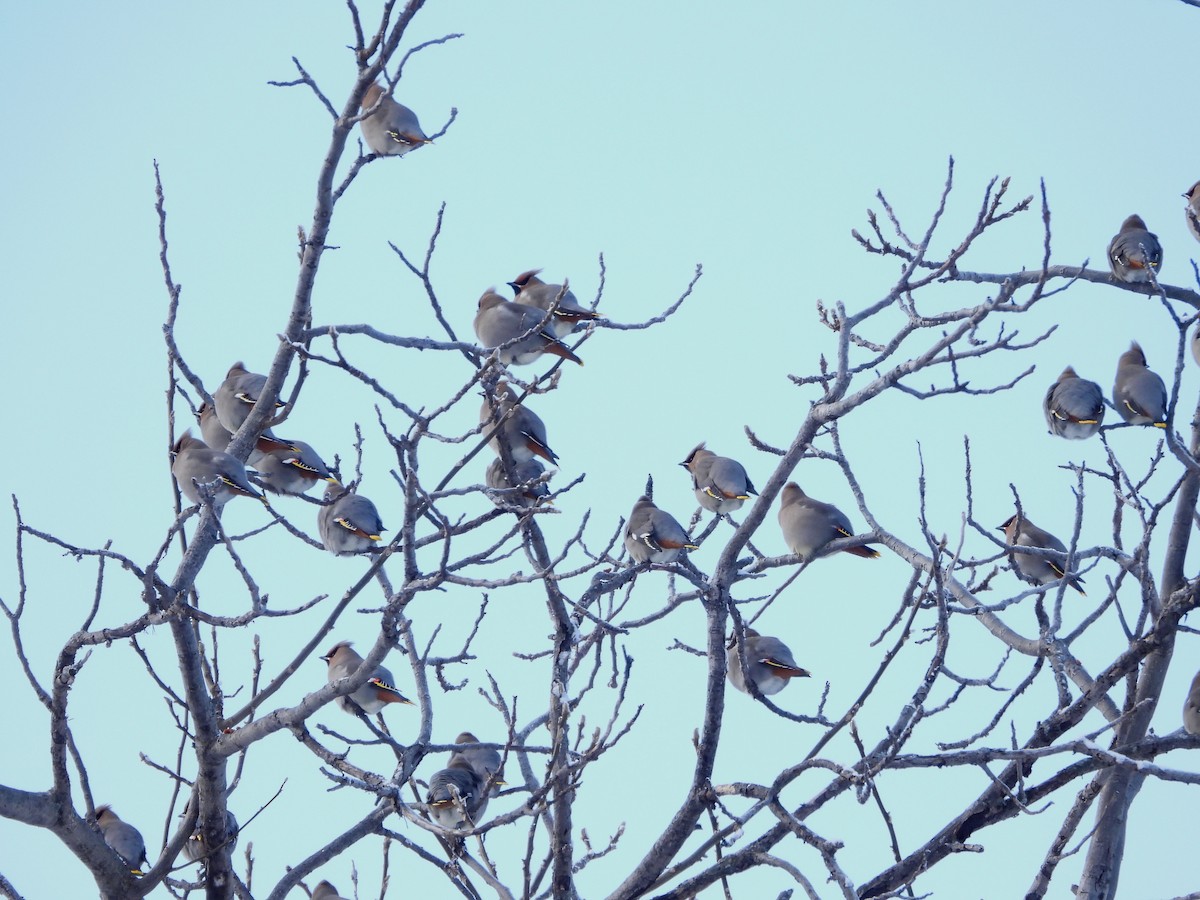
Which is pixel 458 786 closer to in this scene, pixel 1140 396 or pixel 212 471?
pixel 212 471

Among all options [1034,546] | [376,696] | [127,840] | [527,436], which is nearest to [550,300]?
[527,436]

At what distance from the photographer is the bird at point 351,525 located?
7.53m

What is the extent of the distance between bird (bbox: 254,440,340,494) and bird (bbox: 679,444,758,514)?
83.1 inches

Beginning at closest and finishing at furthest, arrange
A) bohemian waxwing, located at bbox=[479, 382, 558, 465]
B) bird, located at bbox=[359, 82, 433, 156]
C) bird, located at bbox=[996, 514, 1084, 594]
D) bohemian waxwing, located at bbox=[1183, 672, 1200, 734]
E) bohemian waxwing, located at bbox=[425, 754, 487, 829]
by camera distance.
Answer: bohemian waxwing, located at bbox=[425, 754, 487, 829] < bohemian waxwing, located at bbox=[479, 382, 558, 465] < bohemian waxwing, located at bbox=[1183, 672, 1200, 734] < bird, located at bbox=[996, 514, 1084, 594] < bird, located at bbox=[359, 82, 433, 156]

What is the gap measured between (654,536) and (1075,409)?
2.86 m

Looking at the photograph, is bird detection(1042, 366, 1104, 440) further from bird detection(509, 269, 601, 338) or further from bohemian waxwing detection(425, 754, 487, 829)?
bohemian waxwing detection(425, 754, 487, 829)

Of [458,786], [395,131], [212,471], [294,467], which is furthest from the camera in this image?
[395,131]

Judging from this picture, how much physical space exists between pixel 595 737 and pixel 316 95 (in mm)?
2372

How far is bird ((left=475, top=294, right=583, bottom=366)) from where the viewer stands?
670cm

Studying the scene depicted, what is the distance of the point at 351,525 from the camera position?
7.54 meters

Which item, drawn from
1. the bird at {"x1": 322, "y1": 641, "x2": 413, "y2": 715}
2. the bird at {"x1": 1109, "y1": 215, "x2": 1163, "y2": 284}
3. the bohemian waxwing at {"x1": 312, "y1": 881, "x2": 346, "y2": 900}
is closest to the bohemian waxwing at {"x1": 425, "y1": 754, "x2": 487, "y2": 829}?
the bird at {"x1": 322, "y1": 641, "x2": 413, "y2": 715}

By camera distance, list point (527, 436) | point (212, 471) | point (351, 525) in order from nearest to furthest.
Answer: point (212, 471), point (527, 436), point (351, 525)

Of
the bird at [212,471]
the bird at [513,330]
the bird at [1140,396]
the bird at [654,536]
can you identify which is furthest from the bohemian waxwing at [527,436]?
the bird at [1140,396]

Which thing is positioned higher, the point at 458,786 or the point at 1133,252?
the point at 1133,252
